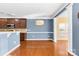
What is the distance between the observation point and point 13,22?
1335 cm

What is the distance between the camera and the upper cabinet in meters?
13.2

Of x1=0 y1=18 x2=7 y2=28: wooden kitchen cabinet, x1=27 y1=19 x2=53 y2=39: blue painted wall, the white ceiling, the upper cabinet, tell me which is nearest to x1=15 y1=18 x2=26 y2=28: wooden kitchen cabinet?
the upper cabinet

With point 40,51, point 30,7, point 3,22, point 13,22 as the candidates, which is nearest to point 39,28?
point 13,22

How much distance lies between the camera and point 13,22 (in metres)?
13.4

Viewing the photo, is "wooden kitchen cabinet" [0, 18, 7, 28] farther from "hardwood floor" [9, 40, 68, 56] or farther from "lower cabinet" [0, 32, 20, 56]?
"lower cabinet" [0, 32, 20, 56]

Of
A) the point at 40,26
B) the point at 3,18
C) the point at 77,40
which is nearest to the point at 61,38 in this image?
the point at 40,26

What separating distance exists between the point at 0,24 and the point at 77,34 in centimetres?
951

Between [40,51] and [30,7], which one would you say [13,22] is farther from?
[40,51]

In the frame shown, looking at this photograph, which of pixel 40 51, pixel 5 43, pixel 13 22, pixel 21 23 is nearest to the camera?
pixel 5 43

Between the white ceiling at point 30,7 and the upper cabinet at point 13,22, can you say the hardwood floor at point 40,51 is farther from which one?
the upper cabinet at point 13,22

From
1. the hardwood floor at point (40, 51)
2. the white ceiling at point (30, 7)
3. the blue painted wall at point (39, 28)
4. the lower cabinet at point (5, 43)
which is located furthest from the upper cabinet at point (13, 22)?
the lower cabinet at point (5, 43)

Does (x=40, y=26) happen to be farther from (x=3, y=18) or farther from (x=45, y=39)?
(x=3, y=18)

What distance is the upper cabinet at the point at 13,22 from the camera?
13.2m

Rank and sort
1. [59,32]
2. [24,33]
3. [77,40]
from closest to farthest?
[77,40]
[24,33]
[59,32]
